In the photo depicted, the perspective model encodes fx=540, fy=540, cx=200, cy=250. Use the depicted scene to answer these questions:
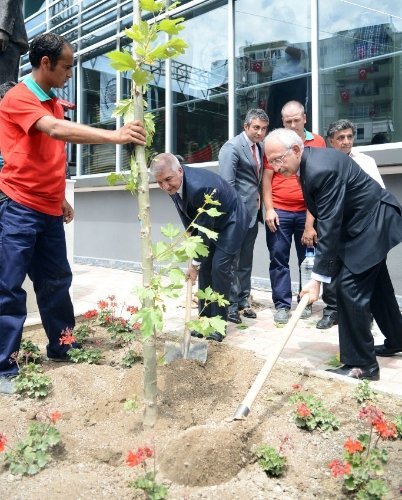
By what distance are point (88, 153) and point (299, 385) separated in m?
7.54

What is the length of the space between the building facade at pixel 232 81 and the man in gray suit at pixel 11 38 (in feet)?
10.3

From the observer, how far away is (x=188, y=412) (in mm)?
2881

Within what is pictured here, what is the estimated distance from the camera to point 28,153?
3217mm

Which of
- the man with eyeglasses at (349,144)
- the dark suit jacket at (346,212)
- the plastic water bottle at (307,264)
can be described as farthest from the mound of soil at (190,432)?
the man with eyeglasses at (349,144)

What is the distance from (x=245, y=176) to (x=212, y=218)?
4.00 feet

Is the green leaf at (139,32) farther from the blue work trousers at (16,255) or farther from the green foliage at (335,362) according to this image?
the green foliage at (335,362)

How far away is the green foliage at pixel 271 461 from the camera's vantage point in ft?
7.48

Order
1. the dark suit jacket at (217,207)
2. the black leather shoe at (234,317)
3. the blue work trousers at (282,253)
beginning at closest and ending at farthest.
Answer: the dark suit jacket at (217,207) < the black leather shoe at (234,317) < the blue work trousers at (282,253)

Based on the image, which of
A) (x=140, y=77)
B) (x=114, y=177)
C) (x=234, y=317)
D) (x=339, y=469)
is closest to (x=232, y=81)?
(x=234, y=317)

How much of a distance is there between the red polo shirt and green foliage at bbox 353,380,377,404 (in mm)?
2138

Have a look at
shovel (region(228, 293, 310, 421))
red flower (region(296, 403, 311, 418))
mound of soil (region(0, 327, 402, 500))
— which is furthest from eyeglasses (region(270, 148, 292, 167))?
red flower (region(296, 403, 311, 418))

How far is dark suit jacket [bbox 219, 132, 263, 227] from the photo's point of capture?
4.93m

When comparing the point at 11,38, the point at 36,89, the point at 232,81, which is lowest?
the point at 36,89

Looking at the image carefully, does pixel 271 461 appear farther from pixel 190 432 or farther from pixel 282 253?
pixel 282 253
